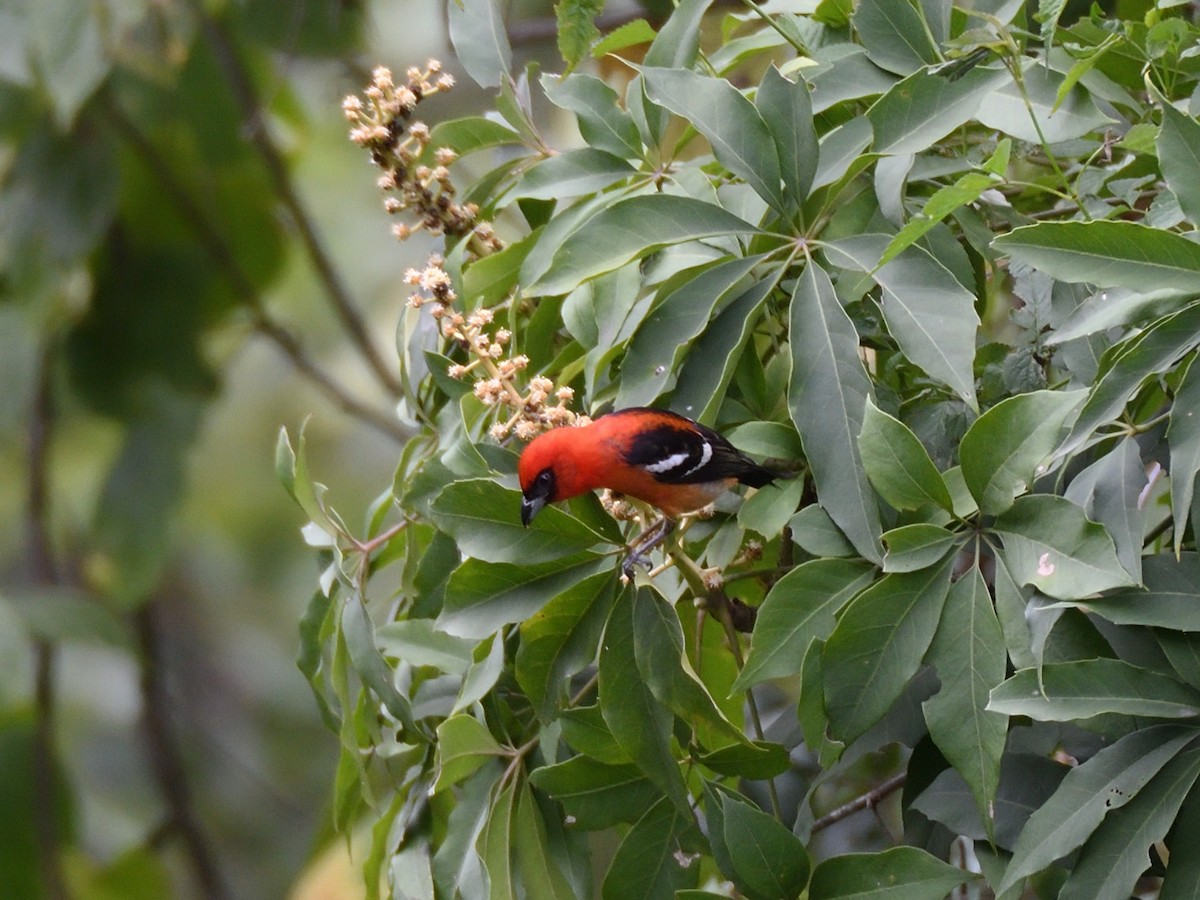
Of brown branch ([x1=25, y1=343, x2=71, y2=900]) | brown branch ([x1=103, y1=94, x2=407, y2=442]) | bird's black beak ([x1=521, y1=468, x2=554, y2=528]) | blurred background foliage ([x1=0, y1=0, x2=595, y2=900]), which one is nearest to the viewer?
bird's black beak ([x1=521, y1=468, x2=554, y2=528])

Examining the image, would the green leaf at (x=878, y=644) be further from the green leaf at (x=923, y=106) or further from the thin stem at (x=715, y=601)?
the green leaf at (x=923, y=106)

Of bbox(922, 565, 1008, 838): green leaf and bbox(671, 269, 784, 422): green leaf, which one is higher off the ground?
bbox(671, 269, 784, 422): green leaf

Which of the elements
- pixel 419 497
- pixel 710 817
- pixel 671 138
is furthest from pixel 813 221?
pixel 671 138

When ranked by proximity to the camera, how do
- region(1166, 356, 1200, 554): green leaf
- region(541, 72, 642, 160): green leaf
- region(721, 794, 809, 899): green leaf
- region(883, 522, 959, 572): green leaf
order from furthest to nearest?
region(541, 72, 642, 160): green leaf
region(721, 794, 809, 899): green leaf
region(883, 522, 959, 572): green leaf
region(1166, 356, 1200, 554): green leaf

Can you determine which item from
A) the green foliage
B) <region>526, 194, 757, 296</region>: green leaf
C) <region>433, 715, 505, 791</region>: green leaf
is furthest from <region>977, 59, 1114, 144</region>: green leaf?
<region>433, 715, 505, 791</region>: green leaf

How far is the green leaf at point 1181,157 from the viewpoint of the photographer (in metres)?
1.51

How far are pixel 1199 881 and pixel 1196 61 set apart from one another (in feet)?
3.67

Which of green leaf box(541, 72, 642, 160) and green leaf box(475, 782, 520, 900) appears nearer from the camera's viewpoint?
green leaf box(475, 782, 520, 900)

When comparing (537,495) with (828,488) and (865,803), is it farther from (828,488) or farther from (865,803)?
(865,803)

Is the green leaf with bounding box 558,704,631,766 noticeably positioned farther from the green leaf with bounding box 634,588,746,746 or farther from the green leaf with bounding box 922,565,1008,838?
the green leaf with bounding box 922,565,1008,838

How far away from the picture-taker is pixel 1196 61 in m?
1.82

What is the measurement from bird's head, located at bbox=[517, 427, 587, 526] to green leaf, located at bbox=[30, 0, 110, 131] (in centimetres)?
238

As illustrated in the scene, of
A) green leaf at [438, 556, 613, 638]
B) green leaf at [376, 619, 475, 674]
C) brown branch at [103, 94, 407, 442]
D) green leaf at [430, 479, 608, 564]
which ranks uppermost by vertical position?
green leaf at [430, 479, 608, 564]

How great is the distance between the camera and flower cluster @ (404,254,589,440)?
1780 mm
